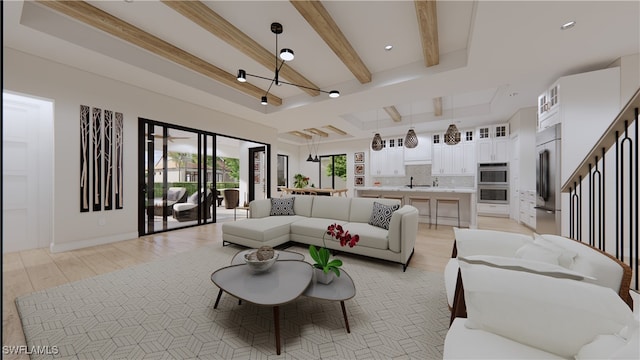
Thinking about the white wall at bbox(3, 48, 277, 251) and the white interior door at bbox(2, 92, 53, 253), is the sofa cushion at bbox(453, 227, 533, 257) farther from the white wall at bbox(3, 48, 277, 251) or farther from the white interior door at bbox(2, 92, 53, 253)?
the white interior door at bbox(2, 92, 53, 253)

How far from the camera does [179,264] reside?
3.07 metres

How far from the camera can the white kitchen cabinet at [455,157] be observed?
22.6 ft

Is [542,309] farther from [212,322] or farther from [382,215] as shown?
[382,215]

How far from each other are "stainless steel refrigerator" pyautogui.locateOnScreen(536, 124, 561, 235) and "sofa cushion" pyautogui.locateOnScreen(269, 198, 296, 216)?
4.16m

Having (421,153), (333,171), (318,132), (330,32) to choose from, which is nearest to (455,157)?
(421,153)

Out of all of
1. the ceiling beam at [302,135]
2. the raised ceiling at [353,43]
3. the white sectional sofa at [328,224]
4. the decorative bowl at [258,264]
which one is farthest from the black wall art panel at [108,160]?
the ceiling beam at [302,135]

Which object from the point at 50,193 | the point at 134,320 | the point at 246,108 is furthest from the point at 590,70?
the point at 50,193

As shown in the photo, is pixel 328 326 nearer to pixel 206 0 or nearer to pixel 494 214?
pixel 206 0

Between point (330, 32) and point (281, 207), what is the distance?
2.87 meters

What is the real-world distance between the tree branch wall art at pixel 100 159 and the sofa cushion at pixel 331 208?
3.34 metres

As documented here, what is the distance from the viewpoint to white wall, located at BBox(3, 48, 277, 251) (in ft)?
10.8

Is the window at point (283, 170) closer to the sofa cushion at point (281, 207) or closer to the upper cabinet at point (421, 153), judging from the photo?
the upper cabinet at point (421, 153)

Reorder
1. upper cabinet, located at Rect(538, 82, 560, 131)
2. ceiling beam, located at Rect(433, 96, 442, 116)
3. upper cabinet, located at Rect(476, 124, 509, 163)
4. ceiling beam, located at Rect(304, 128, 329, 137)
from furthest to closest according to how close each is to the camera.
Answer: ceiling beam, located at Rect(304, 128, 329, 137)
upper cabinet, located at Rect(476, 124, 509, 163)
ceiling beam, located at Rect(433, 96, 442, 116)
upper cabinet, located at Rect(538, 82, 560, 131)

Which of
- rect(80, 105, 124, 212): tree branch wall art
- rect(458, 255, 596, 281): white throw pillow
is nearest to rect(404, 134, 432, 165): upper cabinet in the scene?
rect(458, 255, 596, 281): white throw pillow
